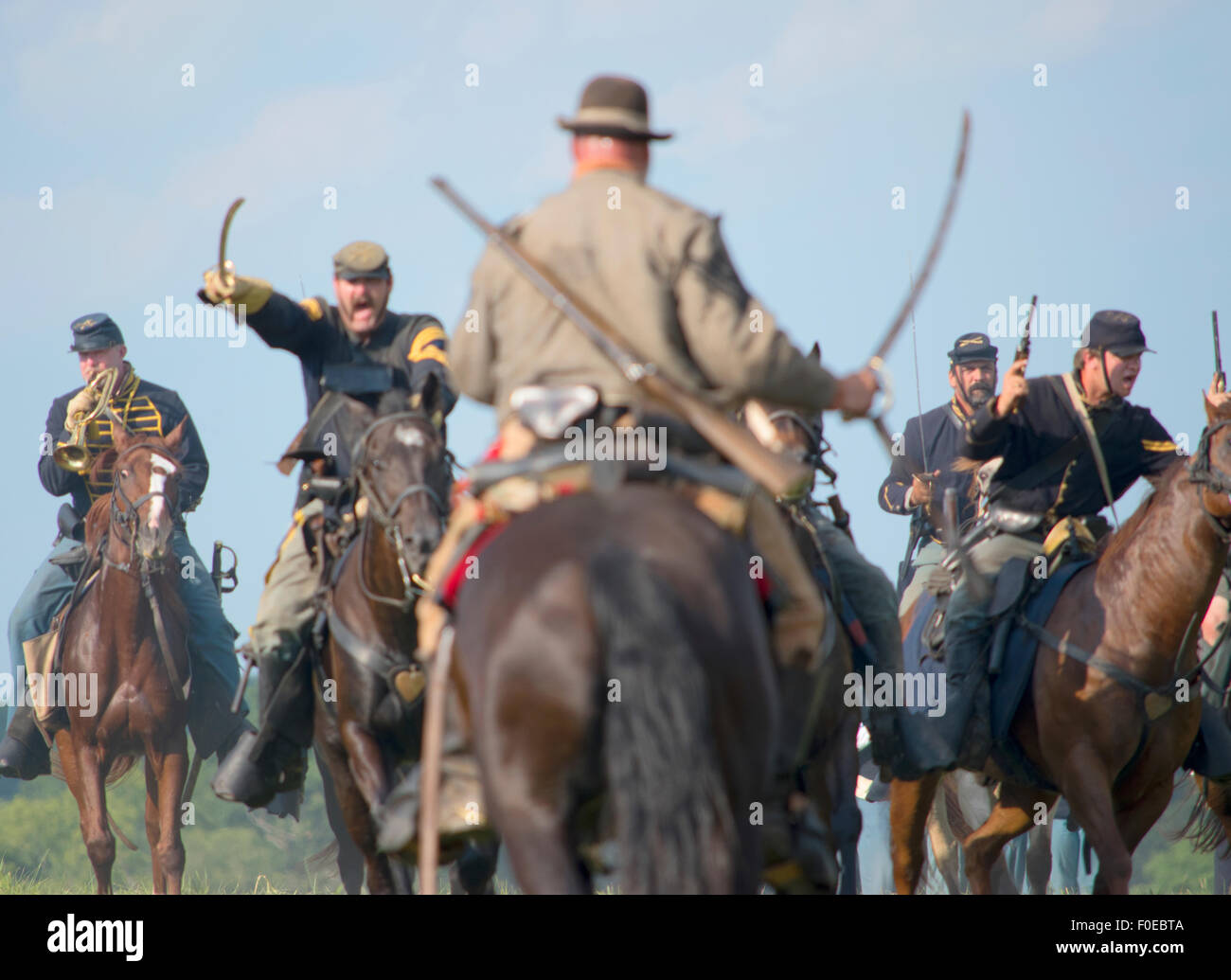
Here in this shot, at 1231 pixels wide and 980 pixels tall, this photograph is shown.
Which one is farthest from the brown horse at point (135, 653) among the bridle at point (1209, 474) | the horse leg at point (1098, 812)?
the bridle at point (1209, 474)

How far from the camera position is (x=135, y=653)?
14359 mm

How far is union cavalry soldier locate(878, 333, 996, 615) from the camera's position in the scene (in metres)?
14.9

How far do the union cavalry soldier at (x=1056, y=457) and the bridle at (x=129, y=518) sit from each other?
20.0 feet

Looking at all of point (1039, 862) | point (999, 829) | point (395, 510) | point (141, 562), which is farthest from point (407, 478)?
point (1039, 862)

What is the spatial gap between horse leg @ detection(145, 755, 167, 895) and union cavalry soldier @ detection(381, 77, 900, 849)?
842cm

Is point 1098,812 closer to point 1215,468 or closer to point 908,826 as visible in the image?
point 1215,468

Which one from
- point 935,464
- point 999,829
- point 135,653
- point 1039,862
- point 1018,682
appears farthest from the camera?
point 935,464

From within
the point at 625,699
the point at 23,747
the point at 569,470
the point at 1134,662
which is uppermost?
the point at 23,747

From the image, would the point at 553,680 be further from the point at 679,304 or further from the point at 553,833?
the point at 679,304

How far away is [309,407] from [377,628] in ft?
5.75

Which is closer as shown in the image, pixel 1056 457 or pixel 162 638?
pixel 1056 457

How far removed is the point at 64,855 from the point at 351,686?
31825 millimetres
